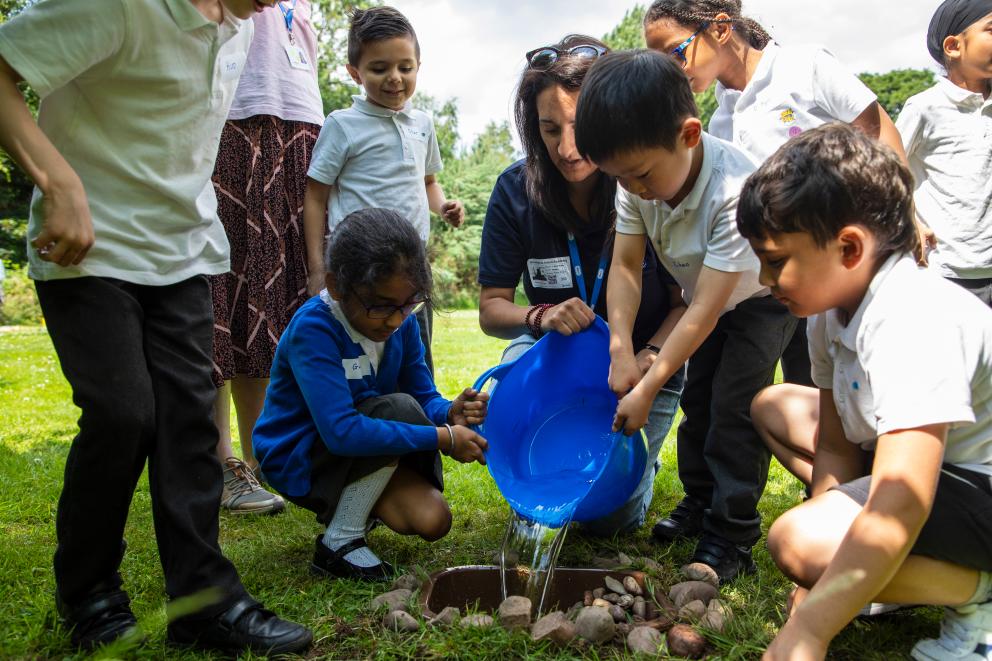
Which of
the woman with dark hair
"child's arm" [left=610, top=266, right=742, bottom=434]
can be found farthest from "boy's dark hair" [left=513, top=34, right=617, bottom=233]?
"child's arm" [left=610, top=266, right=742, bottom=434]

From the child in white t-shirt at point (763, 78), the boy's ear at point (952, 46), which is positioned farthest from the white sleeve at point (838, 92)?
the boy's ear at point (952, 46)

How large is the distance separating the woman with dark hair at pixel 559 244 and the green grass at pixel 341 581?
464 millimetres

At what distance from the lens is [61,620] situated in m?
2.11

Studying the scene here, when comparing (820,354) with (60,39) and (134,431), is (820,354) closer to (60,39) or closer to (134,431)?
(134,431)

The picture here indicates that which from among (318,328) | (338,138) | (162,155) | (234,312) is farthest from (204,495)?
(338,138)

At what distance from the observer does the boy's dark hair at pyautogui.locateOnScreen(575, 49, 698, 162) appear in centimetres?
216

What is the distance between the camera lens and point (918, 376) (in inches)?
65.2

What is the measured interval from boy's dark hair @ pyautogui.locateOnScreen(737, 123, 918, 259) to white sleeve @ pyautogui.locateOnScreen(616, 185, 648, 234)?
68cm

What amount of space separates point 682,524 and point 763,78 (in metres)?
1.54

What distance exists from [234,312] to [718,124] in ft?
6.56

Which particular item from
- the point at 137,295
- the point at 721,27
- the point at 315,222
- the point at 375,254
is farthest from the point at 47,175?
the point at 721,27

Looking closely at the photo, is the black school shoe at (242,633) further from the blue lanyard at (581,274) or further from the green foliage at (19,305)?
the green foliage at (19,305)

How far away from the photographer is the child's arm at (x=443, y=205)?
368cm

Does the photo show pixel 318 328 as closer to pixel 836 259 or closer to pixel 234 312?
pixel 234 312
